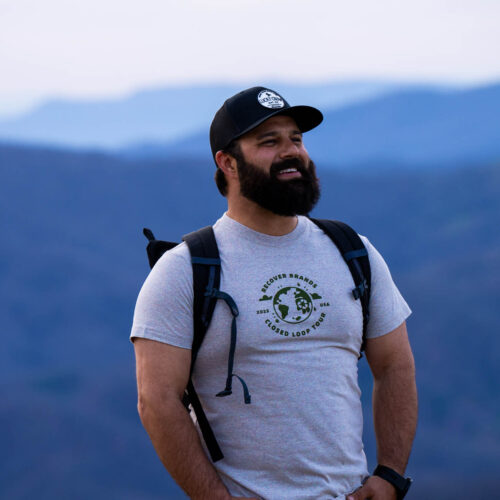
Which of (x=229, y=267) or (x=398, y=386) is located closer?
(x=229, y=267)

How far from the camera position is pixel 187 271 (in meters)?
2.46

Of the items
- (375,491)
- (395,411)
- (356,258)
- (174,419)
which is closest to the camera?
(174,419)

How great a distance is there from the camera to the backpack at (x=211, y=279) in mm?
2422

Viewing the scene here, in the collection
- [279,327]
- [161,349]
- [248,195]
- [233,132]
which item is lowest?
[161,349]

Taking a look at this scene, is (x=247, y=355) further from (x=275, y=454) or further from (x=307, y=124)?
(x=307, y=124)

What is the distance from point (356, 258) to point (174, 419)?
87 cm

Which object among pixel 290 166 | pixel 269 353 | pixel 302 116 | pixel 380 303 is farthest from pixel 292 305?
pixel 302 116

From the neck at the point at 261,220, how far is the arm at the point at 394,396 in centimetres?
54

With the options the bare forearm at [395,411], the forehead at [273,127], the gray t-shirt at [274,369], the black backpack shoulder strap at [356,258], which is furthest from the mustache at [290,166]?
the bare forearm at [395,411]

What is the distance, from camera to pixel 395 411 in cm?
278

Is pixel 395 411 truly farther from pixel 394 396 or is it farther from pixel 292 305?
pixel 292 305

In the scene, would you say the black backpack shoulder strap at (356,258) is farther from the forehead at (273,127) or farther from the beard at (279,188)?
the forehead at (273,127)

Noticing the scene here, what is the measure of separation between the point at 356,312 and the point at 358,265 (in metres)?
0.18

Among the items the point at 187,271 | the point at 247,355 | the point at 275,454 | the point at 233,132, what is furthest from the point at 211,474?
the point at 233,132
